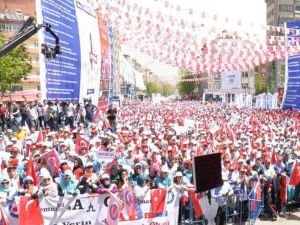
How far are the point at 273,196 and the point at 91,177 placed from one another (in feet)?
15.3

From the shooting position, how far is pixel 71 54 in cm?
2038

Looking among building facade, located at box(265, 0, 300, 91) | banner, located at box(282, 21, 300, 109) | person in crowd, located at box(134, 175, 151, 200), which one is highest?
building facade, located at box(265, 0, 300, 91)

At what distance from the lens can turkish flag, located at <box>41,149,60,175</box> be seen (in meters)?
9.61

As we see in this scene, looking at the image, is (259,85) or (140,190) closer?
(140,190)

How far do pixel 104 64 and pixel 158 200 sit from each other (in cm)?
2030

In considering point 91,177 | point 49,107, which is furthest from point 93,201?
point 49,107

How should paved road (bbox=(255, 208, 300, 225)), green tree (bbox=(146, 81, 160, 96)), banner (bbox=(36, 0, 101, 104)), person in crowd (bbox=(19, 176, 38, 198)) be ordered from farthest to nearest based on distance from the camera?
green tree (bbox=(146, 81, 160, 96)) < banner (bbox=(36, 0, 101, 104)) < paved road (bbox=(255, 208, 300, 225)) < person in crowd (bbox=(19, 176, 38, 198))

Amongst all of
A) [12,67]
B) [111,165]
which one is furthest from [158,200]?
[12,67]

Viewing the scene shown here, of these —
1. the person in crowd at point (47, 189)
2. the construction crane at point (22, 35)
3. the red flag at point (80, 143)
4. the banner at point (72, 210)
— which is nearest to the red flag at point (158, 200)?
the banner at point (72, 210)

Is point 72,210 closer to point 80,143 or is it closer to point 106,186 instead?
point 106,186

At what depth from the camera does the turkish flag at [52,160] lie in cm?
961

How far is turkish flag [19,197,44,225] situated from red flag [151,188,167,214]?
6.51ft

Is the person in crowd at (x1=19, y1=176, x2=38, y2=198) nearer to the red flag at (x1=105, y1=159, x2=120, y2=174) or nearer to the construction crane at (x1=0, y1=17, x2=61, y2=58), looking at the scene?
the red flag at (x1=105, y1=159, x2=120, y2=174)

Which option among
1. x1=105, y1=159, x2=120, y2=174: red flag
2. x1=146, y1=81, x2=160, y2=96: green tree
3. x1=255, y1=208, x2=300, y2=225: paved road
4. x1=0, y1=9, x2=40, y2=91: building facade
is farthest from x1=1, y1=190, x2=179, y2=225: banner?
x1=146, y1=81, x2=160, y2=96: green tree
